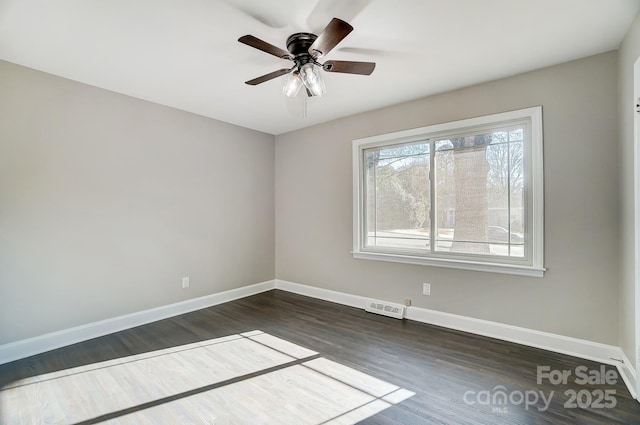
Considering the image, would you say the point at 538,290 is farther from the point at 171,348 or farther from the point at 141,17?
the point at 141,17

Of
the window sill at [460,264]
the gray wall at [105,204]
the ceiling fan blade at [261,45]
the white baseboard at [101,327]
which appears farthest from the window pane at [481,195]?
the white baseboard at [101,327]

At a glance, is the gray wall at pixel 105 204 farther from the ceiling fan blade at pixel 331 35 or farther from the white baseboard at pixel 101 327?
the ceiling fan blade at pixel 331 35

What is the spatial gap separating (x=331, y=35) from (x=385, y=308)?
9.55ft

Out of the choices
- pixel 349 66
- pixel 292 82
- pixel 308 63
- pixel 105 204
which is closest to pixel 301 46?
pixel 308 63

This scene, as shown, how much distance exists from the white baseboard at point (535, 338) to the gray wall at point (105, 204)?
2.33m

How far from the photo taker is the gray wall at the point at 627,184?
2.03 m

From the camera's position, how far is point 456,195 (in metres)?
3.18

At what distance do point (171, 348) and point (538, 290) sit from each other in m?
3.41

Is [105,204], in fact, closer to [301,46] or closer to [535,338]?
[301,46]

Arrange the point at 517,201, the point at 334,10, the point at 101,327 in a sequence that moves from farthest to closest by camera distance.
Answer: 1. the point at 101,327
2. the point at 517,201
3. the point at 334,10

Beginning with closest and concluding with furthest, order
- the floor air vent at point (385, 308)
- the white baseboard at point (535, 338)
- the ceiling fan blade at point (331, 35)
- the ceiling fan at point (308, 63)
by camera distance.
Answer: the ceiling fan blade at point (331, 35), the ceiling fan at point (308, 63), the white baseboard at point (535, 338), the floor air vent at point (385, 308)

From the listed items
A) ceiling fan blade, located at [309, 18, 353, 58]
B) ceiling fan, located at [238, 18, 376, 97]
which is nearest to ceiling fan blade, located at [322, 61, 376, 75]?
ceiling fan, located at [238, 18, 376, 97]

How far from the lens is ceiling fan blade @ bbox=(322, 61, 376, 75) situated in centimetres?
209

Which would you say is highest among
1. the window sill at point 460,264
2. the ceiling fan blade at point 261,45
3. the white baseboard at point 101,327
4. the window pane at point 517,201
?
the ceiling fan blade at point 261,45
